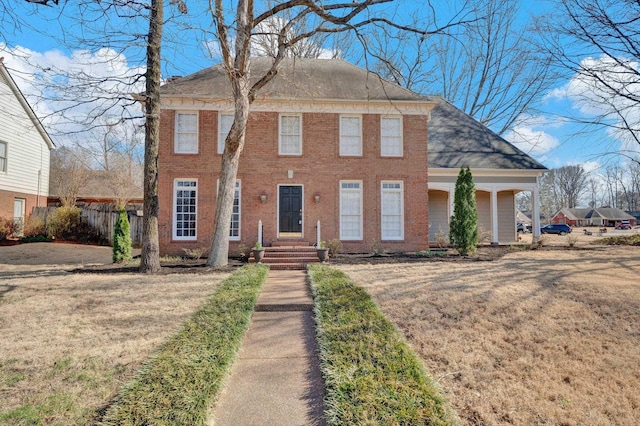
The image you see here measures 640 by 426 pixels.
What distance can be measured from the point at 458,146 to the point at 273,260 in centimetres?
1133

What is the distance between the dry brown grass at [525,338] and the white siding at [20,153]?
63.2 feet

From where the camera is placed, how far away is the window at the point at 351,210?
12.6 m

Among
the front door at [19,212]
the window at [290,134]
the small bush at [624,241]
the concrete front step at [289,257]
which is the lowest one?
the concrete front step at [289,257]

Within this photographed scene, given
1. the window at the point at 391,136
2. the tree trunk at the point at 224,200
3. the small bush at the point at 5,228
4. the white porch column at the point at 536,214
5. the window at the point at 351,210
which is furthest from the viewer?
the white porch column at the point at 536,214

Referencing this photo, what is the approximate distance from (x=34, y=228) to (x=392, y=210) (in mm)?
15747

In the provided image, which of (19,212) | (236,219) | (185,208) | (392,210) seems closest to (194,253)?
(236,219)

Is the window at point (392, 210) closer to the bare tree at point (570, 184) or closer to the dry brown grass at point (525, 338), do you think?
the dry brown grass at point (525, 338)

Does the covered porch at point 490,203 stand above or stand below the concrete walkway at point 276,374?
above


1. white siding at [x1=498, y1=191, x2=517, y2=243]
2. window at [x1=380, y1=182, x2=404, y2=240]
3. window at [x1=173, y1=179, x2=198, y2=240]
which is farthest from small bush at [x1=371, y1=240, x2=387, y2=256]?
white siding at [x1=498, y1=191, x2=517, y2=243]

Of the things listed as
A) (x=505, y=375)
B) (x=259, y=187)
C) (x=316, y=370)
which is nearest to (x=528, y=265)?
(x=505, y=375)

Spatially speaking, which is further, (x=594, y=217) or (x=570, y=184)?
(x=570, y=184)

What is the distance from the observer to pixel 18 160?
59.0 ft

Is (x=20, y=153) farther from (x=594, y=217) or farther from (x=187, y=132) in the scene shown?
(x=594, y=217)

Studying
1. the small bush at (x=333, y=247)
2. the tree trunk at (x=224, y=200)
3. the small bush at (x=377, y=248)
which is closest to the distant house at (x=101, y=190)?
the tree trunk at (x=224, y=200)
